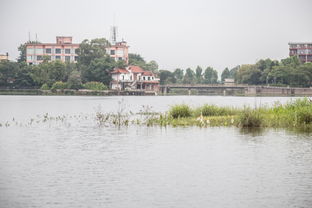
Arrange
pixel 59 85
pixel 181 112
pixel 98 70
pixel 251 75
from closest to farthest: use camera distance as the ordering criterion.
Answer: pixel 181 112 < pixel 59 85 < pixel 98 70 < pixel 251 75

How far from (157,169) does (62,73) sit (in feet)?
406

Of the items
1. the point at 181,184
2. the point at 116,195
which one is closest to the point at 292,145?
the point at 181,184

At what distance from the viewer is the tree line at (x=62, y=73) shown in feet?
470

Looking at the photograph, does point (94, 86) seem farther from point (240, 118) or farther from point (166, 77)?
point (240, 118)

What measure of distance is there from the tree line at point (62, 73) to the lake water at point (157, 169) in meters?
108

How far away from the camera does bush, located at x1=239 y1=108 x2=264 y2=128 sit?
124ft

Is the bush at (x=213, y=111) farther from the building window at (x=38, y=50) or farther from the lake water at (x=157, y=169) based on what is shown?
the building window at (x=38, y=50)

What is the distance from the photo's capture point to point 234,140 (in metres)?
32.6

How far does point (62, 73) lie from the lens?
474ft

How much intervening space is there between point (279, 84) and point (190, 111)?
114405 millimetres

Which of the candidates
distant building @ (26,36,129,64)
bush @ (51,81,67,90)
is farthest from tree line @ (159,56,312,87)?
bush @ (51,81,67,90)

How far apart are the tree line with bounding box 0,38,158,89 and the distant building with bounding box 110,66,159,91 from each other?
279 centimetres

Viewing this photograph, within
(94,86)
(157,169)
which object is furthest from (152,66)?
(157,169)

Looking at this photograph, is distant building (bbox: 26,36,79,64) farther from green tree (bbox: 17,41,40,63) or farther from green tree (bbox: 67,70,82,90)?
green tree (bbox: 67,70,82,90)
